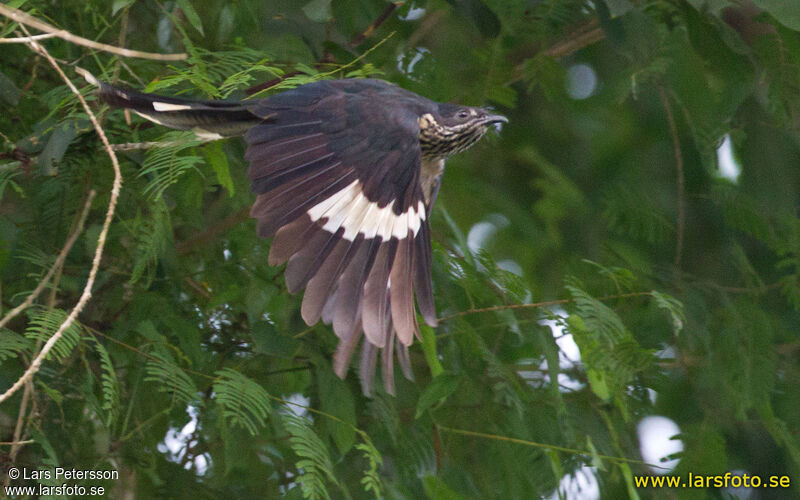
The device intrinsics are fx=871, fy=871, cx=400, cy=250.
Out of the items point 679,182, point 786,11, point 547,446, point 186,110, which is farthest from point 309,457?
point 679,182

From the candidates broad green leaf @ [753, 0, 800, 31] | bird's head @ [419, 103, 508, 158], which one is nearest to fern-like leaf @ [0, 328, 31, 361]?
bird's head @ [419, 103, 508, 158]

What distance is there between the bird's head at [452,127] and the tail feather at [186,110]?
46 centimetres

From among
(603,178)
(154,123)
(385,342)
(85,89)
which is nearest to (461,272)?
(385,342)

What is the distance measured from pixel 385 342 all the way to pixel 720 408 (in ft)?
4.84

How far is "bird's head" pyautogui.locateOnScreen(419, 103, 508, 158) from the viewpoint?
220 centimetres

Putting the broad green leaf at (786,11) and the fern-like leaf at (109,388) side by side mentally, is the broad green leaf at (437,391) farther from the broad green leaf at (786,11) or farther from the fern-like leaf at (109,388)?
the broad green leaf at (786,11)

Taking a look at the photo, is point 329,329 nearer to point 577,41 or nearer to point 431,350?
point 431,350

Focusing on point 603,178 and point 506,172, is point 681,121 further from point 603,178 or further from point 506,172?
point 506,172

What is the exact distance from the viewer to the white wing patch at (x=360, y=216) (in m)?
1.88

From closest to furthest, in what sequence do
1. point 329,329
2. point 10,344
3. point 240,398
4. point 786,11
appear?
point 10,344 → point 240,398 → point 786,11 → point 329,329

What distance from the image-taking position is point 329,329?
2.29 m

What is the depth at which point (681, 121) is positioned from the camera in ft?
10.4

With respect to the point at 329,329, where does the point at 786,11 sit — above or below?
above

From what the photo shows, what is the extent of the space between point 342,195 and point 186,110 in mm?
386
